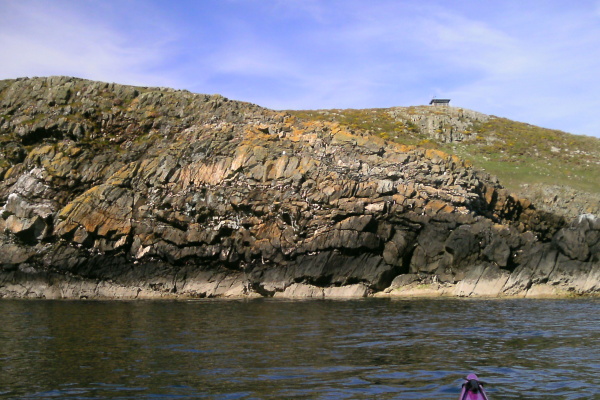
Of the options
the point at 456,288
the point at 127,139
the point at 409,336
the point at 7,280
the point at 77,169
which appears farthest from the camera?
the point at 127,139

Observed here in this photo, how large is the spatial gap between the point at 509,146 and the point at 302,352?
75103 mm

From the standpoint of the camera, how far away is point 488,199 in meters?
52.3

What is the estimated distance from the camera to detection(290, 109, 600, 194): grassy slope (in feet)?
218

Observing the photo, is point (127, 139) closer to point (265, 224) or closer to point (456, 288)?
point (265, 224)

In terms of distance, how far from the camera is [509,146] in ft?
285

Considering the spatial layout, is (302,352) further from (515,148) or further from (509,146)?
(509,146)

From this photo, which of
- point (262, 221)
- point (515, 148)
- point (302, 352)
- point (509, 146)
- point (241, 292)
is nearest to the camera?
point (302, 352)

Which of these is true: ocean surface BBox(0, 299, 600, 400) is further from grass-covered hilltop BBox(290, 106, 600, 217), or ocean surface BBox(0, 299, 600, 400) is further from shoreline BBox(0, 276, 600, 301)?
grass-covered hilltop BBox(290, 106, 600, 217)

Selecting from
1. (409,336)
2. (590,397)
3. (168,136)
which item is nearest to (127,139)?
(168,136)

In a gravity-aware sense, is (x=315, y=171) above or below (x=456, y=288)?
above

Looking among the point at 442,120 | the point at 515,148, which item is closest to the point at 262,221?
the point at 515,148

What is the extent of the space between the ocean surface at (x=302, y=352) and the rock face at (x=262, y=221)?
365 inches

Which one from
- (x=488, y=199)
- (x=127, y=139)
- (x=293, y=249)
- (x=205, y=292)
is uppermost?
(x=127, y=139)

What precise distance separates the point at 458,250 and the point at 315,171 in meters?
15.3
